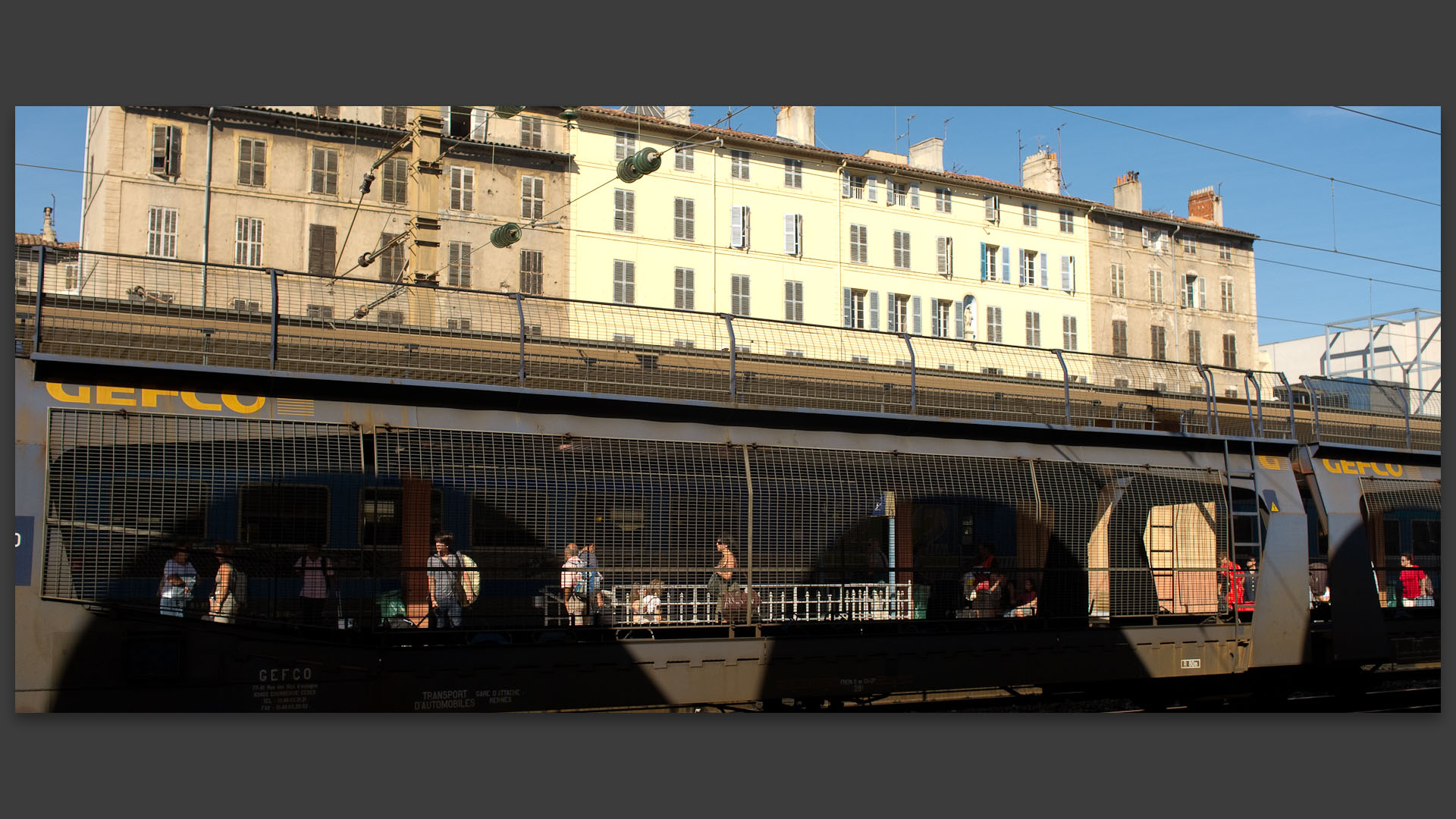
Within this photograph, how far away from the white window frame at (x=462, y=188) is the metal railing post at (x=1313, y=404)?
90.6 feet

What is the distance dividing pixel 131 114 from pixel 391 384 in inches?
999

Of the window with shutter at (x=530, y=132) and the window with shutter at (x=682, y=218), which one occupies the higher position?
the window with shutter at (x=530, y=132)

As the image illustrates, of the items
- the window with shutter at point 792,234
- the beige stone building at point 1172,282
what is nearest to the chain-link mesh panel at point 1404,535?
the window with shutter at point 792,234

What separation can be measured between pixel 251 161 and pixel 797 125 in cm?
1905

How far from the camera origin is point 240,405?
10.3 m

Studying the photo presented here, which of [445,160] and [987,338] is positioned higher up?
[445,160]

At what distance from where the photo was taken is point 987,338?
146ft

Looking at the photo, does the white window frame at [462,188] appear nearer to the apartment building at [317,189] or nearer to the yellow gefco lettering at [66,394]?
the apartment building at [317,189]

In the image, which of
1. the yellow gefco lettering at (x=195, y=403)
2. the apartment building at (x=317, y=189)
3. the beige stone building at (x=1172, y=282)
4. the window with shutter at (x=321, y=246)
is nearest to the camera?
the yellow gefco lettering at (x=195, y=403)

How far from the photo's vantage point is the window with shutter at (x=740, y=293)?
40.0 meters

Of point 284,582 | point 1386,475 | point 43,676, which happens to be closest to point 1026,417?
point 1386,475

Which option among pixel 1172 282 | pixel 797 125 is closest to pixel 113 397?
pixel 797 125

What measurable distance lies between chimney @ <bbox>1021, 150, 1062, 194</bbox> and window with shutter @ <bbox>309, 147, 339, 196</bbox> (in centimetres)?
2697

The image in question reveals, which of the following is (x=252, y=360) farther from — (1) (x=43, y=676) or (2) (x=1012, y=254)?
(2) (x=1012, y=254)
